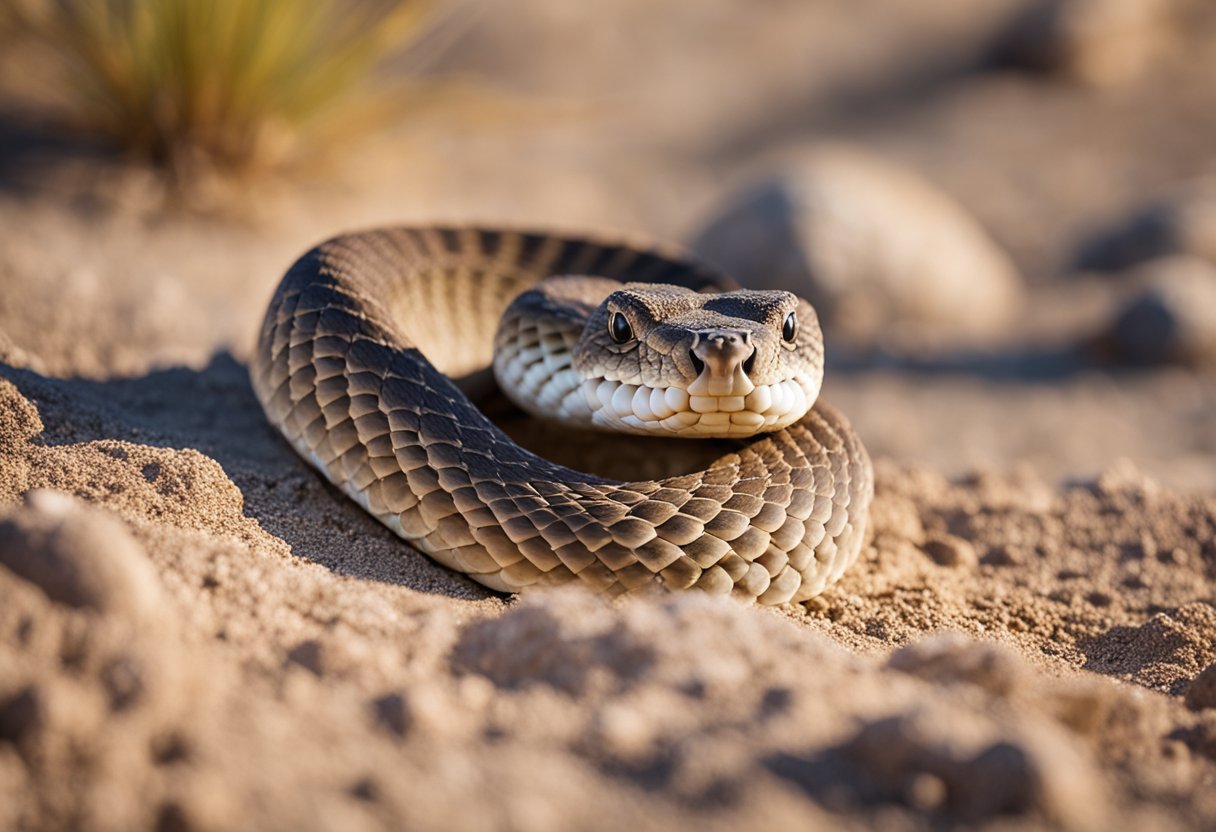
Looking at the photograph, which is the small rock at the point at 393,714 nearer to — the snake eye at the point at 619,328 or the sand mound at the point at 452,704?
the sand mound at the point at 452,704

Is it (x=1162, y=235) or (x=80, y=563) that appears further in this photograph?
(x=1162, y=235)

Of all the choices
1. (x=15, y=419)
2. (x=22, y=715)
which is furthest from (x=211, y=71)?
(x=22, y=715)

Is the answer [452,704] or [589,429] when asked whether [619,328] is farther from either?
[452,704]

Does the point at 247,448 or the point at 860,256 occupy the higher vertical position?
the point at 860,256

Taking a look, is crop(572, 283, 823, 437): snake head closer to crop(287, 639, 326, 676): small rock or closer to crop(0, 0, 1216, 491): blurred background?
crop(287, 639, 326, 676): small rock

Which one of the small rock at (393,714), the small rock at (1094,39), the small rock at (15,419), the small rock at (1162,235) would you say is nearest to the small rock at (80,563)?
the small rock at (393,714)

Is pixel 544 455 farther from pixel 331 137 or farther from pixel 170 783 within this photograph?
pixel 331 137

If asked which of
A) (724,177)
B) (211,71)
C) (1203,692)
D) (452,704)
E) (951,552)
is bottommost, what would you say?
(1203,692)

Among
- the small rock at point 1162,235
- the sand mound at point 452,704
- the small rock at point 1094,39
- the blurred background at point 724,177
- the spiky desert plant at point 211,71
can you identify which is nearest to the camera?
the sand mound at point 452,704
